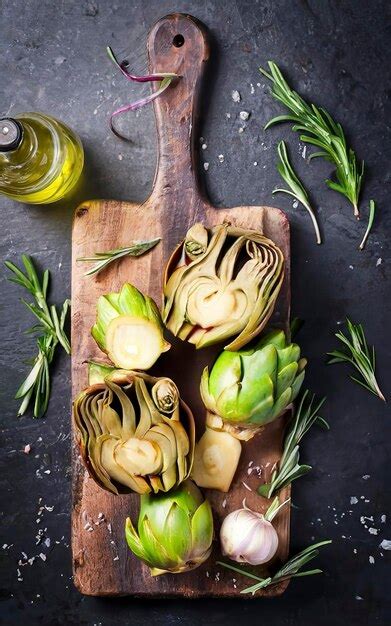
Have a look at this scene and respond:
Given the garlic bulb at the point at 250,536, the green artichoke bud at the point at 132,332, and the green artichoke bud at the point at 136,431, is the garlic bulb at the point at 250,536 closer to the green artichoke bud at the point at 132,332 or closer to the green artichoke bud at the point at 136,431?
the green artichoke bud at the point at 136,431

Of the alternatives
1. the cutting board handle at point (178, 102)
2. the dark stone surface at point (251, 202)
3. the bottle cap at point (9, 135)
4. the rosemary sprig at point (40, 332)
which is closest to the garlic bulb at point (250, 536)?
the dark stone surface at point (251, 202)

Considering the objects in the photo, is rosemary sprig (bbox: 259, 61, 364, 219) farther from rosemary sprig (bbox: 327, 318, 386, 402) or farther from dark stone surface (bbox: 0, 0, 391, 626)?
rosemary sprig (bbox: 327, 318, 386, 402)

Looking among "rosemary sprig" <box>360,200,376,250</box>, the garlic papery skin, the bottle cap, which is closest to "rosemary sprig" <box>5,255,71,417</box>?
the bottle cap

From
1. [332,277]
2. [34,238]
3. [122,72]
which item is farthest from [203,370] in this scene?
[122,72]

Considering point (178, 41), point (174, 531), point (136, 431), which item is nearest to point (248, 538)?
point (174, 531)

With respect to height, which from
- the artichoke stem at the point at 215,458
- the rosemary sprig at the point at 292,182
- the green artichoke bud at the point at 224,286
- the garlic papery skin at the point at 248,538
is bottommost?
the garlic papery skin at the point at 248,538

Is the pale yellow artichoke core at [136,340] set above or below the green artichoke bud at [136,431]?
above
